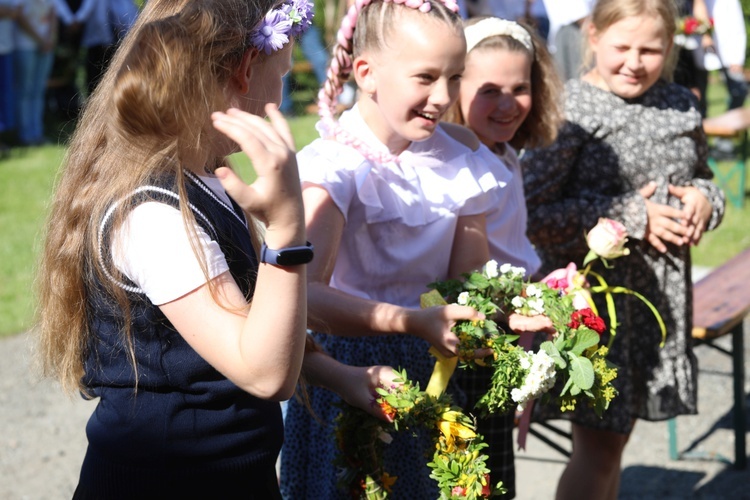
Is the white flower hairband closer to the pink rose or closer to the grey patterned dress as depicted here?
the grey patterned dress

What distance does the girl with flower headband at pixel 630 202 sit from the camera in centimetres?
306

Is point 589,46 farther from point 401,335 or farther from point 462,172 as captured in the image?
point 401,335

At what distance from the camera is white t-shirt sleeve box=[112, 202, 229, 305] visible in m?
1.61

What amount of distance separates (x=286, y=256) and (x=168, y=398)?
414 mm

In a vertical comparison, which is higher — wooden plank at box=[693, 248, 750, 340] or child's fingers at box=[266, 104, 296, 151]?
child's fingers at box=[266, 104, 296, 151]

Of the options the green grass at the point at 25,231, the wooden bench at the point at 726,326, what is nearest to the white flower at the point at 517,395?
the wooden bench at the point at 726,326

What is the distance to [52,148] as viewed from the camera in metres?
11.4

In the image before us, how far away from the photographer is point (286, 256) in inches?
61.3

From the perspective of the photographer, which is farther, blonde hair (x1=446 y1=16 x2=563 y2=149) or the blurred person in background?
the blurred person in background

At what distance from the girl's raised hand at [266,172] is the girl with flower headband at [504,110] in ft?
3.83

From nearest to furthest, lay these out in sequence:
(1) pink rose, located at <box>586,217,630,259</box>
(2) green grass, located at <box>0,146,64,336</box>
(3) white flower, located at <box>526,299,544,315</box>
Answer: (3) white flower, located at <box>526,299,544,315</box> → (1) pink rose, located at <box>586,217,630,259</box> → (2) green grass, located at <box>0,146,64,336</box>

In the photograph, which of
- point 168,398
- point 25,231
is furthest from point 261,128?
point 25,231

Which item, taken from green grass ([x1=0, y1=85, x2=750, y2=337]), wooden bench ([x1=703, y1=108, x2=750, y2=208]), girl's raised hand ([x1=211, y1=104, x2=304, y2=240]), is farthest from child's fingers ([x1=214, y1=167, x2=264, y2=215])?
wooden bench ([x1=703, y1=108, x2=750, y2=208])

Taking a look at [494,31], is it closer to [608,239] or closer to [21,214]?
[608,239]
